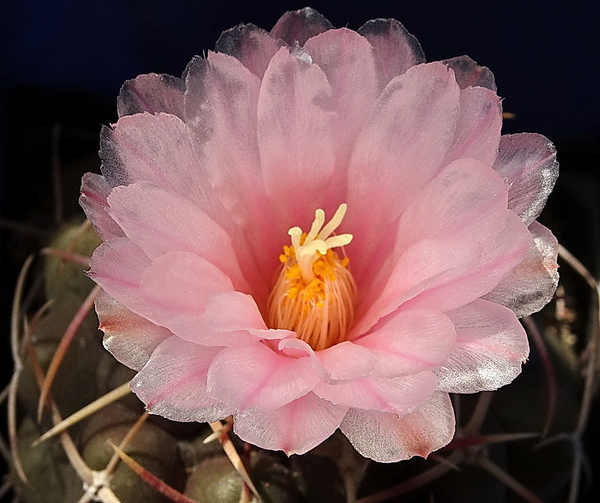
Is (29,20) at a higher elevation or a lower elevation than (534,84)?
higher

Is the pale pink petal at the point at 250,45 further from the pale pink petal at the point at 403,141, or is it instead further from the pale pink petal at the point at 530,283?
the pale pink petal at the point at 530,283

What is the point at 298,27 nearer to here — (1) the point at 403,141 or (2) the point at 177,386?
(1) the point at 403,141

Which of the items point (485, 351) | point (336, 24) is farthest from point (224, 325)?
point (336, 24)

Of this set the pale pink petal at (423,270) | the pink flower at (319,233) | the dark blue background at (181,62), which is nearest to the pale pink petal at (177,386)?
the pink flower at (319,233)

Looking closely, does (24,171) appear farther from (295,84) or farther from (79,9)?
(295,84)

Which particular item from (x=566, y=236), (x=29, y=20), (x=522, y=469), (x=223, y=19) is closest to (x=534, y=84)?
(x=566, y=236)

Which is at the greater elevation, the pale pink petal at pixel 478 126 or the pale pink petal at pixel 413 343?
the pale pink petal at pixel 478 126
